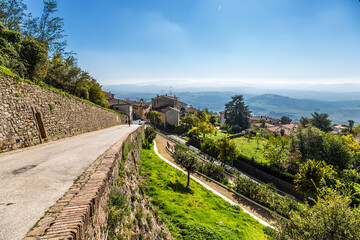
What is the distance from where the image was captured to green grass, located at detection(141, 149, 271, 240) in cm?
1002

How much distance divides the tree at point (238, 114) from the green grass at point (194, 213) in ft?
215

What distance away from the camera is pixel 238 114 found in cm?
7775

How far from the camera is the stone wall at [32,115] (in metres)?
8.56

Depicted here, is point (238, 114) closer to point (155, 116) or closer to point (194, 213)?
point (155, 116)

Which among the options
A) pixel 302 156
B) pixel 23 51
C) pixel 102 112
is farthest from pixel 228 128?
pixel 23 51

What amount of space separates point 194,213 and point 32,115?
13.7 meters

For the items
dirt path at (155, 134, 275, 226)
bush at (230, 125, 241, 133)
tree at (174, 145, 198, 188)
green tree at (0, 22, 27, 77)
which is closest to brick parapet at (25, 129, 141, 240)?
green tree at (0, 22, 27, 77)

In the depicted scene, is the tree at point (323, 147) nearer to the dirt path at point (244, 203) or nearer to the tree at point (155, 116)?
the dirt path at point (244, 203)

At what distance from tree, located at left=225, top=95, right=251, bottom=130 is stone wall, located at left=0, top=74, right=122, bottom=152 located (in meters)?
71.9

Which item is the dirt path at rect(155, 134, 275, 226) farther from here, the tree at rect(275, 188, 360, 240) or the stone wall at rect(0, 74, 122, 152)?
the stone wall at rect(0, 74, 122, 152)

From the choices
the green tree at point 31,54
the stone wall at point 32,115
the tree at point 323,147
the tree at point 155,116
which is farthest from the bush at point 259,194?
the tree at point 155,116

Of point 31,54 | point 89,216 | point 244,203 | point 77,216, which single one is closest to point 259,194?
point 244,203

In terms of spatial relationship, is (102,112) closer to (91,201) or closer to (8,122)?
(8,122)

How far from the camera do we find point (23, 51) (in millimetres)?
13344
